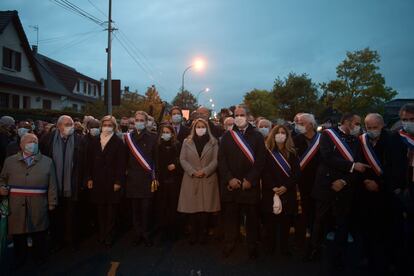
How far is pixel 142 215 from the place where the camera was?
658cm

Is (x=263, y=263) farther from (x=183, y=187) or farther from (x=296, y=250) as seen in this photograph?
(x=183, y=187)

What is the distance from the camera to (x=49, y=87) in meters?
30.3

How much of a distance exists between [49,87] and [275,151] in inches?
1119

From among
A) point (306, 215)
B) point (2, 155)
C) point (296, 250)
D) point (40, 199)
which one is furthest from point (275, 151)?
point (2, 155)

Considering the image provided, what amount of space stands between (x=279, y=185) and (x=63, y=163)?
358cm

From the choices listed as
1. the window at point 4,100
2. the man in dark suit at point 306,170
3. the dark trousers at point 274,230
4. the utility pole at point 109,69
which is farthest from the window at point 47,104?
the dark trousers at point 274,230

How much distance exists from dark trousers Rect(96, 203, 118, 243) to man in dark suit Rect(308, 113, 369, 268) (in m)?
3.37

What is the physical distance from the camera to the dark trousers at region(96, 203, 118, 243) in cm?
639

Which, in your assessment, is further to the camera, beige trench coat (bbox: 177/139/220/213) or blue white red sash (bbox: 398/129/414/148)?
beige trench coat (bbox: 177/139/220/213)

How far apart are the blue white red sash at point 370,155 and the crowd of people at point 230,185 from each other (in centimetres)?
1

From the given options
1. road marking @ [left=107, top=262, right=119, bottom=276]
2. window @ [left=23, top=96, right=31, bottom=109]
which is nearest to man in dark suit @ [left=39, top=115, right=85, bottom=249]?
road marking @ [left=107, top=262, right=119, bottom=276]

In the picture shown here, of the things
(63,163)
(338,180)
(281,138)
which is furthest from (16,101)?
(338,180)

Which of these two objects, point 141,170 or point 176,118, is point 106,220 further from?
point 176,118

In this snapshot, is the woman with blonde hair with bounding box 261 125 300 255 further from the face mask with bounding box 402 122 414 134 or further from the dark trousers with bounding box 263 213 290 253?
the face mask with bounding box 402 122 414 134
